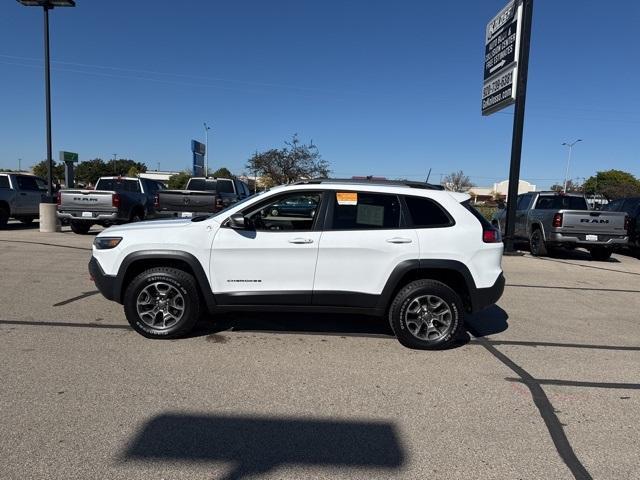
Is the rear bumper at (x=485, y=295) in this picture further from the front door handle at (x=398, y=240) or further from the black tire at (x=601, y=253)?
the black tire at (x=601, y=253)

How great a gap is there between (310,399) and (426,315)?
5.69ft

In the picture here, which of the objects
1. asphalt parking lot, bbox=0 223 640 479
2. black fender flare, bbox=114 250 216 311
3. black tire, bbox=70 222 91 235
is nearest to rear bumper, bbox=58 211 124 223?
black tire, bbox=70 222 91 235

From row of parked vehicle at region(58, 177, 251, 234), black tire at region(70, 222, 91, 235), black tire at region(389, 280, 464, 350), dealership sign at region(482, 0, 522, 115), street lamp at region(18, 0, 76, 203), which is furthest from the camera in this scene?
street lamp at region(18, 0, 76, 203)

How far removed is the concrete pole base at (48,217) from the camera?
52.1 ft

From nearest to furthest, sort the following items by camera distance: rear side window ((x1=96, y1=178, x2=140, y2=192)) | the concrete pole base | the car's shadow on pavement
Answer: the car's shadow on pavement → the concrete pole base → rear side window ((x1=96, y1=178, x2=140, y2=192))

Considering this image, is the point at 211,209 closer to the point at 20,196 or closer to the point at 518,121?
the point at 20,196

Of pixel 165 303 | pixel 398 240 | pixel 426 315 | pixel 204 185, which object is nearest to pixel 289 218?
pixel 398 240

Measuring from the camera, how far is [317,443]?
323 cm

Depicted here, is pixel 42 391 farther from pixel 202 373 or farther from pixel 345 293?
pixel 345 293

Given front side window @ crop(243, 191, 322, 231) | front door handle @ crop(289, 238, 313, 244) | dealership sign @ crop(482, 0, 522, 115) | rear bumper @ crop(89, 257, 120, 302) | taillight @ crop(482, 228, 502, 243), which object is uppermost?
dealership sign @ crop(482, 0, 522, 115)

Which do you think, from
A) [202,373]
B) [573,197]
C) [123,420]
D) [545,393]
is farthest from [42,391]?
[573,197]

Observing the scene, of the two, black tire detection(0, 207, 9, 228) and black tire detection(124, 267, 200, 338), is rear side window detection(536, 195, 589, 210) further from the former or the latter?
black tire detection(0, 207, 9, 228)

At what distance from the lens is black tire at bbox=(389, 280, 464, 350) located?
16.5 ft

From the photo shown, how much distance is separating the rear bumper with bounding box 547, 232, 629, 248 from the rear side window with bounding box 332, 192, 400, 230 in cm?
924
